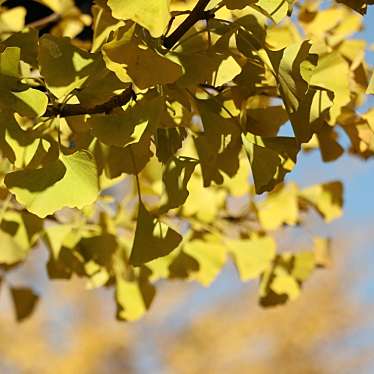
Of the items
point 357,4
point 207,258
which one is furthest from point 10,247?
point 357,4

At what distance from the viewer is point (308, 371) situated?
111 inches

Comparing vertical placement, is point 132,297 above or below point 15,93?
below

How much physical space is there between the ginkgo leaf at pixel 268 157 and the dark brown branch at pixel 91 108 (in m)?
0.05

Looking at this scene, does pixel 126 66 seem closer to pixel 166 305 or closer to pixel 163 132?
pixel 163 132

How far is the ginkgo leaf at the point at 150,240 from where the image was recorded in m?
0.33

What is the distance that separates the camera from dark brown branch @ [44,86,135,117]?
0.95ft

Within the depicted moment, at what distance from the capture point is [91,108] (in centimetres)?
29

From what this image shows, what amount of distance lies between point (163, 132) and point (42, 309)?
278 cm

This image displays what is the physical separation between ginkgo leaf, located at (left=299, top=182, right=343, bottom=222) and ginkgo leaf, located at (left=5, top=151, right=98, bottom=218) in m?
0.26

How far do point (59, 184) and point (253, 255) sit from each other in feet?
0.72

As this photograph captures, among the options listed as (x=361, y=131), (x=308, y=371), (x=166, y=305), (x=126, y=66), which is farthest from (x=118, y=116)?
(x=166, y=305)

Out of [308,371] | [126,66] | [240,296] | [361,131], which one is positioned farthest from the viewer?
[240,296]

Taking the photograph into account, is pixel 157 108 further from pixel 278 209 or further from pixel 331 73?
pixel 278 209

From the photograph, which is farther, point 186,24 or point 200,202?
point 200,202
